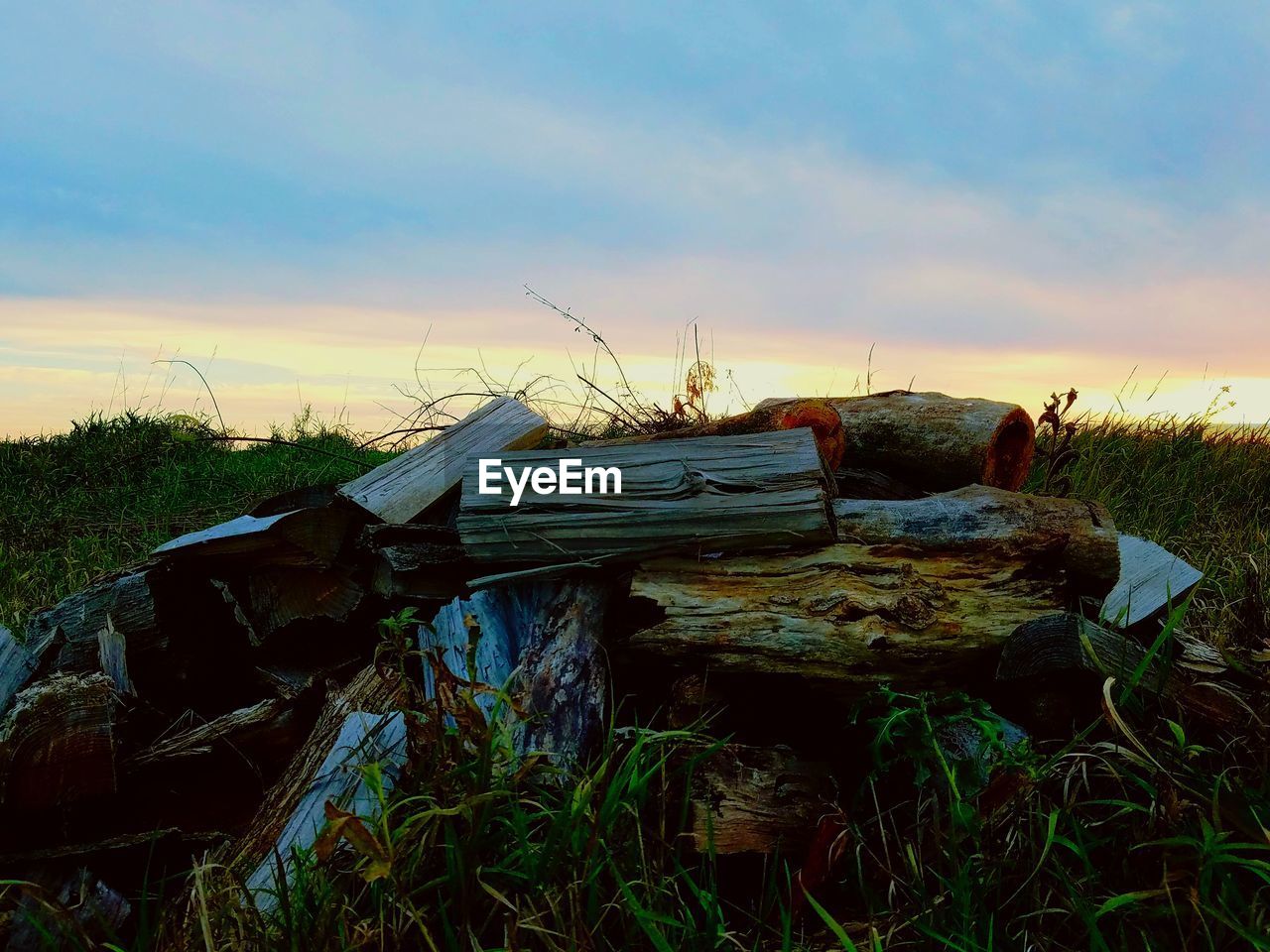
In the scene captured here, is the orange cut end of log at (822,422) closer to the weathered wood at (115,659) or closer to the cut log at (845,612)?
the cut log at (845,612)

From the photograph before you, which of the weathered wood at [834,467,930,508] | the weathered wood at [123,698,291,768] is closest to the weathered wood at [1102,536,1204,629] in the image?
the weathered wood at [834,467,930,508]

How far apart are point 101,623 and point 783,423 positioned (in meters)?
3.17

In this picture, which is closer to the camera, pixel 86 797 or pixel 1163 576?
pixel 86 797

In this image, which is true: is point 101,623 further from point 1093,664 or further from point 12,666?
point 1093,664

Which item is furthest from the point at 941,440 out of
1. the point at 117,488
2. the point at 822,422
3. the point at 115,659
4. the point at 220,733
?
the point at 117,488

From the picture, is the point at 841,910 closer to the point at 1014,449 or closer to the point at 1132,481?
the point at 1014,449

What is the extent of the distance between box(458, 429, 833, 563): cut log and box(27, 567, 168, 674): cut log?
1563 millimetres

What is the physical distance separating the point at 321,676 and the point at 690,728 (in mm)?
1653

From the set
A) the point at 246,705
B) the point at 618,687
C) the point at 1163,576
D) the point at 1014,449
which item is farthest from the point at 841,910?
the point at 1014,449

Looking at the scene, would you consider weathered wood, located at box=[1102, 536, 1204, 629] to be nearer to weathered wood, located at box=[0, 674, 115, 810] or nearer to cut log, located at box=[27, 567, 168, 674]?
weathered wood, located at box=[0, 674, 115, 810]

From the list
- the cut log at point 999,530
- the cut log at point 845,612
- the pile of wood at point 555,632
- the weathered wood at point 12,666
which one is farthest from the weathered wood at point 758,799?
the weathered wood at point 12,666

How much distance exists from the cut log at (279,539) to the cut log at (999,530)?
2090mm

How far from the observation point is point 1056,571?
3504 mm

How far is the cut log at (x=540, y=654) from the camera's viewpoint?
306 cm
